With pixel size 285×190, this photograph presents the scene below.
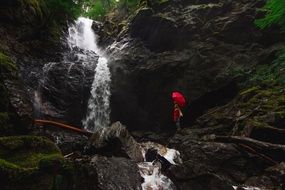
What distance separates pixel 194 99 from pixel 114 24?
1163 centimetres

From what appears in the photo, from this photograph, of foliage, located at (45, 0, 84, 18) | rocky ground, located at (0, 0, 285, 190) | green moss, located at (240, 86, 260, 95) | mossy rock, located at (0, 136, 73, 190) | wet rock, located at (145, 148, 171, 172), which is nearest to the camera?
mossy rock, located at (0, 136, 73, 190)

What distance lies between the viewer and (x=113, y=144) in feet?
30.0

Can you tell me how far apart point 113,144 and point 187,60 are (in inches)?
322

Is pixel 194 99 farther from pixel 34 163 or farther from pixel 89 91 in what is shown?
pixel 34 163

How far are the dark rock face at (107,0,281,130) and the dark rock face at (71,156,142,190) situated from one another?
8408mm

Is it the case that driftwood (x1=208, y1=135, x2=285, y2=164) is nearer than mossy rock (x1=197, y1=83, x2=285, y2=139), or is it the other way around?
driftwood (x1=208, y1=135, x2=285, y2=164)

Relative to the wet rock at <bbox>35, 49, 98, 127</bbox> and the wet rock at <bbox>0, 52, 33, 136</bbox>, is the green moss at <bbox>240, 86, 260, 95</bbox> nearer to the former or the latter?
the wet rock at <bbox>35, 49, 98, 127</bbox>

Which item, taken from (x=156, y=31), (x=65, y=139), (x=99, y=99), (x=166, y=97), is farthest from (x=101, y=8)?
(x=65, y=139)

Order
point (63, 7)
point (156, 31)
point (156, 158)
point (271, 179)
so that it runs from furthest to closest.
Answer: point (156, 31) < point (63, 7) < point (156, 158) < point (271, 179)

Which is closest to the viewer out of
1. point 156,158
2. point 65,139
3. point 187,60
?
point 156,158

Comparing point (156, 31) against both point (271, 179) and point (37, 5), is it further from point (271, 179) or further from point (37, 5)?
point (271, 179)

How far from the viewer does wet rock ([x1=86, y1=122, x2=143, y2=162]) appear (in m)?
9.05

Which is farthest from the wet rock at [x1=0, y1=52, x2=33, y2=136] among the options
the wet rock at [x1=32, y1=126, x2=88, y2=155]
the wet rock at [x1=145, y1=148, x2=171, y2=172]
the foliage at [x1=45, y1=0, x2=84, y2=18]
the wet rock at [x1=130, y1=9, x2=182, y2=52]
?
the wet rock at [x1=130, y1=9, x2=182, y2=52]

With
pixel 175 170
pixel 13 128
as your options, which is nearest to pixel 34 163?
pixel 13 128
